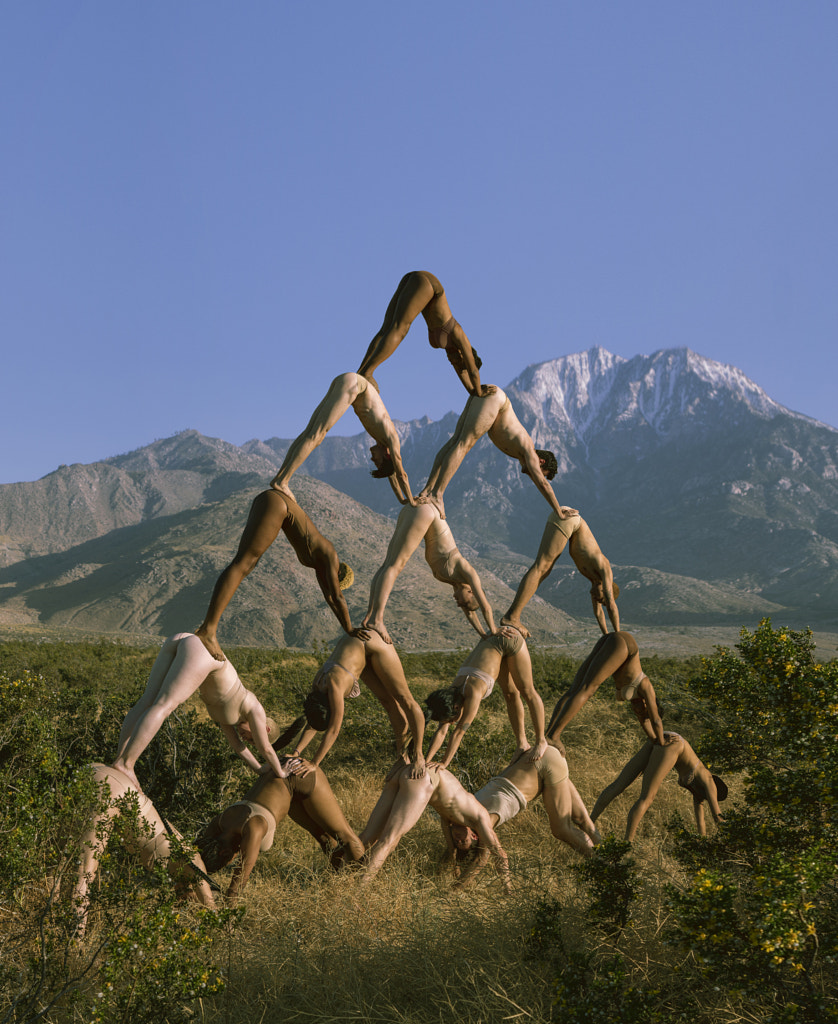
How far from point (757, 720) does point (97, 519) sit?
147377 millimetres

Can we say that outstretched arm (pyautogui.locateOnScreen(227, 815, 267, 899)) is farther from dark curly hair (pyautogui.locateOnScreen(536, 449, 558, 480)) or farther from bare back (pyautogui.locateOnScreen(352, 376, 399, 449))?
dark curly hair (pyautogui.locateOnScreen(536, 449, 558, 480))

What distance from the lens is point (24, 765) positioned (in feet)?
22.1

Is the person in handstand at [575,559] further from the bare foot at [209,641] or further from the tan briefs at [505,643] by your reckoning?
the bare foot at [209,641]

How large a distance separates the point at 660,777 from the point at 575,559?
2090 millimetres

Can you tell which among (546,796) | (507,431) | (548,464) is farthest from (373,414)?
(546,796)

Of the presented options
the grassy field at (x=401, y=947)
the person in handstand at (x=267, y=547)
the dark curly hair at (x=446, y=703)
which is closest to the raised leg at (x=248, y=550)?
the person in handstand at (x=267, y=547)

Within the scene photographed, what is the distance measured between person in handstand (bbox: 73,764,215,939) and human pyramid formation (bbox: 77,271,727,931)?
0.02 meters

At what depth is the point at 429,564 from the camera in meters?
5.85

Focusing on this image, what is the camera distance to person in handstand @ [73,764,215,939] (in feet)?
13.4

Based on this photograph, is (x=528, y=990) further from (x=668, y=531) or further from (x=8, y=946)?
(x=668, y=531)

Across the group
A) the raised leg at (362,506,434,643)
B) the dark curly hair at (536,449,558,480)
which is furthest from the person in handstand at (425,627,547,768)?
the dark curly hair at (536,449,558,480)

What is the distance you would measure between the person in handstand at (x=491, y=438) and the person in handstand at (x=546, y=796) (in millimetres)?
2166

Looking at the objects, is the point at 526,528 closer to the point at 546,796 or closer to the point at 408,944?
the point at 546,796

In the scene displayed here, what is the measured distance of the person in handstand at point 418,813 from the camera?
17.6ft
